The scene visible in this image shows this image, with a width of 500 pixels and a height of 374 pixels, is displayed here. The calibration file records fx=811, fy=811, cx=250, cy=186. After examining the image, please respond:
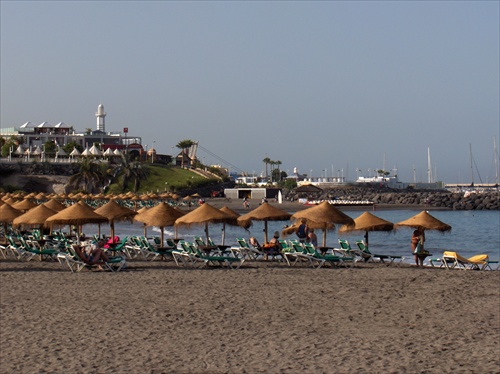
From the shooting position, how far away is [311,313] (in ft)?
39.2

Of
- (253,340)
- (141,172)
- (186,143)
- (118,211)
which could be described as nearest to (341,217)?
(118,211)

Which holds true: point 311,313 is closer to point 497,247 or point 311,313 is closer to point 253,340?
point 253,340

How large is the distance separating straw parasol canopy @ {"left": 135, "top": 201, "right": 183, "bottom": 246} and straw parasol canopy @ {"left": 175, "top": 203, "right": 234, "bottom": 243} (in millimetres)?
392

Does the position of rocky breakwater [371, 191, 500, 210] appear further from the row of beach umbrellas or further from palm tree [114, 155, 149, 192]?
the row of beach umbrellas

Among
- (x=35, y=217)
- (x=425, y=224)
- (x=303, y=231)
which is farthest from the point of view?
(x=303, y=231)

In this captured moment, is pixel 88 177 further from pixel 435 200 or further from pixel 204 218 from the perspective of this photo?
pixel 204 218

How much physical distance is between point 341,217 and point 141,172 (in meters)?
61.6

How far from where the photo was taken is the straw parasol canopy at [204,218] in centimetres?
2022

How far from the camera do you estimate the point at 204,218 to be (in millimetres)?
20219

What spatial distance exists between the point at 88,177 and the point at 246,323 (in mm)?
69787

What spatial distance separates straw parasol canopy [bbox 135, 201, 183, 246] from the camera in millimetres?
21016

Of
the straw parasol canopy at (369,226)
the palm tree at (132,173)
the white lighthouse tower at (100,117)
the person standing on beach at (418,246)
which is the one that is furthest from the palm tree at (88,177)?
the person standing on beach at (418,246)

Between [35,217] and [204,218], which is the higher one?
[35,217]

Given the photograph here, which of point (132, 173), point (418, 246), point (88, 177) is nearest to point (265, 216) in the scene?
point (418, 246)
